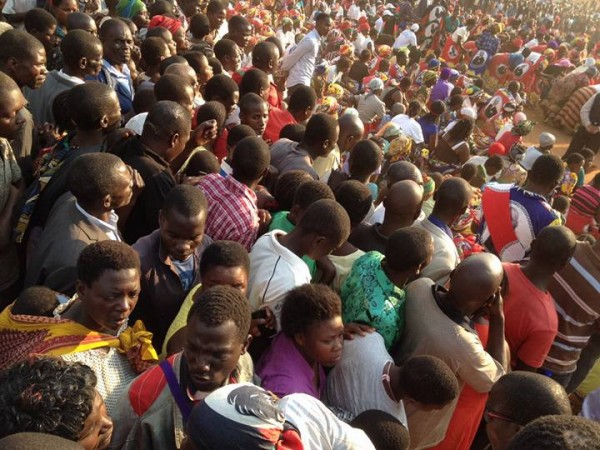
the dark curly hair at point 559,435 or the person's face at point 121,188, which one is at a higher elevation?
the dark curly hair at point 559,435

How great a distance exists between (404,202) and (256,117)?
1502 millimetres

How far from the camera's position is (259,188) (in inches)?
140

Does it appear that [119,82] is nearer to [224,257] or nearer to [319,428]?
[224,257]

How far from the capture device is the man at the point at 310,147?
12.8ft

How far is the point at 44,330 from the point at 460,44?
1430 cm

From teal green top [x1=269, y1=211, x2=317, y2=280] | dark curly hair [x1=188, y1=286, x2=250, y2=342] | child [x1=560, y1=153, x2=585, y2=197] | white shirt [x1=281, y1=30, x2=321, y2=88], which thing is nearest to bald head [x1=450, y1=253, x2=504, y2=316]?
teal green top [x1=269, y1=211, x2=317, y2=280]

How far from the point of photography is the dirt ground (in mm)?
13041

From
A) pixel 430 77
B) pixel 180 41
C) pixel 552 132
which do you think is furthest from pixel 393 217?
pixel 552 132

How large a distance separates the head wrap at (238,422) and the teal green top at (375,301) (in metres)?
1.15

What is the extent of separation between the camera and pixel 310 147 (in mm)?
4070

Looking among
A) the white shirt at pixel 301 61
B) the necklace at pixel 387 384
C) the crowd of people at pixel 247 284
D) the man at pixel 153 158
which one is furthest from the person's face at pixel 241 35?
the necklace at pixel 387 384

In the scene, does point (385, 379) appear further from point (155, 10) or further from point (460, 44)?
point (460, 44)

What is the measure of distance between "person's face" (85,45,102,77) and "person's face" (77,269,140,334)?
8.24 feet

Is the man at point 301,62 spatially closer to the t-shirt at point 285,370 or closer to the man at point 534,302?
the man at point 534,302
